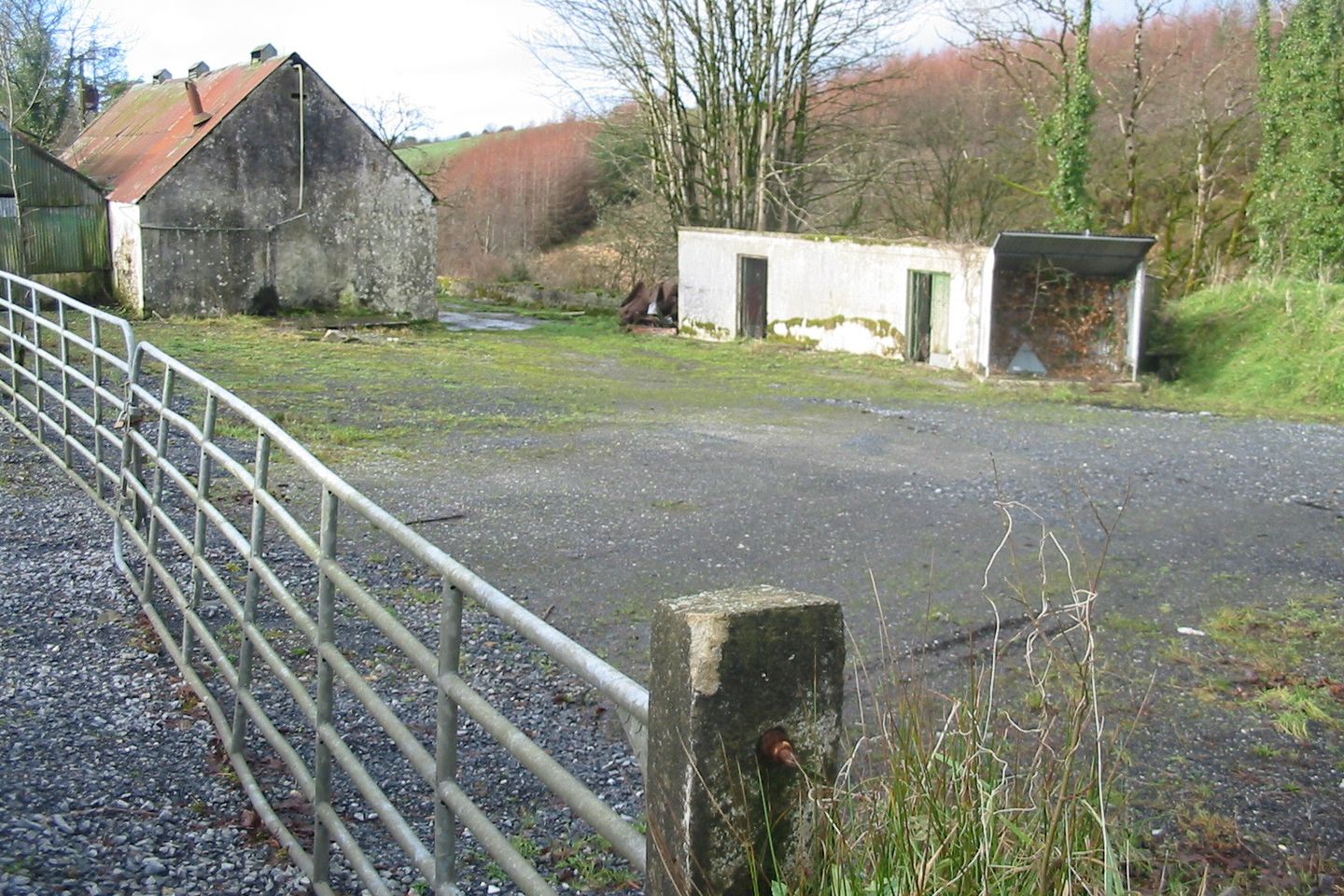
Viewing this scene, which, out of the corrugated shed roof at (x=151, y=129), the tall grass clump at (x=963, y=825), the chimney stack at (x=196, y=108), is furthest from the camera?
the chimney stack at (x=196, y=108)

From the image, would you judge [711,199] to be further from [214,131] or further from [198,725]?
[198,725]

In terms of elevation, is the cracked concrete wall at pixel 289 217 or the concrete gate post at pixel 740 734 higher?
the cracked concrete wall at pixel 289 217

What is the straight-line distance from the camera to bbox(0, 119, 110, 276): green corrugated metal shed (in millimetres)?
23391

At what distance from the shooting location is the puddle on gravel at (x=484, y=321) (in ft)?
88.9

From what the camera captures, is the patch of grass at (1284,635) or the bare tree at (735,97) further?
the bare tree at (735,97)

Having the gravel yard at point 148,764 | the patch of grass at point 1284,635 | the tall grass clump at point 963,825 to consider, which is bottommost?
the patch of grass at point 1284,635

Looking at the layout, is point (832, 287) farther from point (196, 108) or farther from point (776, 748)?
point (776, 748)

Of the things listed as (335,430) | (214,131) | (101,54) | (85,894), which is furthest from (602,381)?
(101,54)

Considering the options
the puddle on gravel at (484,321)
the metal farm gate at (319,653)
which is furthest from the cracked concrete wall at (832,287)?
the metal farm gate at (319,653)

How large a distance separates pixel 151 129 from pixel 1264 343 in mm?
21783

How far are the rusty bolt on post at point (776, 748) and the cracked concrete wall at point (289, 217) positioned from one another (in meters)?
23.2

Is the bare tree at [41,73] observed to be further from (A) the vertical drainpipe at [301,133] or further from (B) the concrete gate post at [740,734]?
(B) the concrete gate post at [740,734]

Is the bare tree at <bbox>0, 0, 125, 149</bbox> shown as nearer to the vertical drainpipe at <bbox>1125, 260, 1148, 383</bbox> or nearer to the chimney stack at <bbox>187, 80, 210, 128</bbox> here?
the chimney stack at <bbox>187, 80, 210, 128</bbox>

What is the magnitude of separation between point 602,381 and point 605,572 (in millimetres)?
9920
